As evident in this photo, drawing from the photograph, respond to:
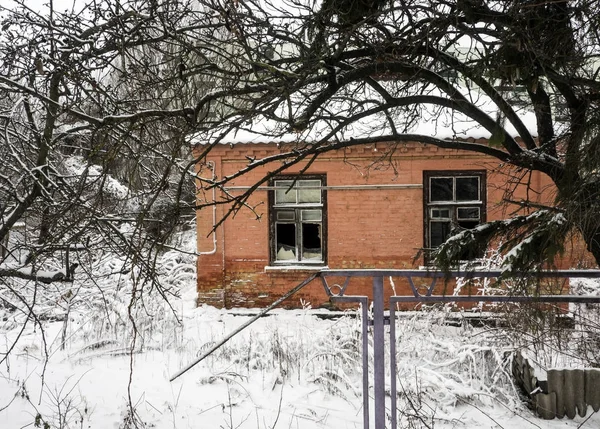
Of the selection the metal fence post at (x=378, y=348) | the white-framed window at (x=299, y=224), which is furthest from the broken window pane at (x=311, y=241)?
the metal fence post at (x=378, y=348)

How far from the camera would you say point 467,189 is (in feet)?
32.3

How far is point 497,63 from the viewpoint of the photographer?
3096mm

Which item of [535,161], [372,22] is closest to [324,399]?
[535,161]

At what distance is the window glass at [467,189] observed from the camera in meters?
9.83

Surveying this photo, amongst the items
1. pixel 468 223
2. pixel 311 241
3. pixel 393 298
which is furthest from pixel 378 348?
pixel 468 223

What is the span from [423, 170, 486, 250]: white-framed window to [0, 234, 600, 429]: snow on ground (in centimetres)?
272

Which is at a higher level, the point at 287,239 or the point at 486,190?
the point at 486,190

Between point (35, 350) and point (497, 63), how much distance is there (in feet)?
24.3

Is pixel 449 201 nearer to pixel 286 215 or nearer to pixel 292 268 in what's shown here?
pixel 286 215

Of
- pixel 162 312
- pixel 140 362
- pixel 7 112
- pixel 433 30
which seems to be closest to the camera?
pixel 433 30

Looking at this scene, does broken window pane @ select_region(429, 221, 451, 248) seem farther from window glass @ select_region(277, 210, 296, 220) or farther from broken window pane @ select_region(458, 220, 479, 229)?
window glass @ select_region(277, 210, 296, 220)

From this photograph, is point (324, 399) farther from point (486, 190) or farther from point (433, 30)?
point (486, 190)

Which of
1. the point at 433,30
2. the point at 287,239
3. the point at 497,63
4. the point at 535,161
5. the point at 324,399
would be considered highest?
the point at 433,30

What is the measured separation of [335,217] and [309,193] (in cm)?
73
